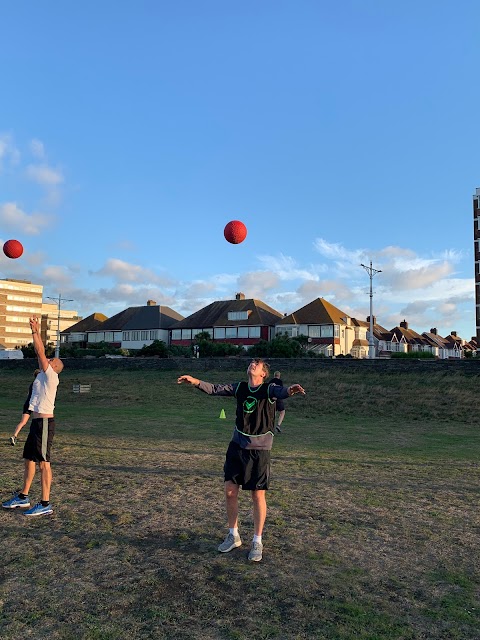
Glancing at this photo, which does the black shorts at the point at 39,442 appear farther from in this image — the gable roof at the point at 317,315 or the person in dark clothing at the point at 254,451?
the gable roof at the point at 317,315

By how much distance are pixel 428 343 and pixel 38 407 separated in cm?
10548

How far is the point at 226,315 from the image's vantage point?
7044 cm

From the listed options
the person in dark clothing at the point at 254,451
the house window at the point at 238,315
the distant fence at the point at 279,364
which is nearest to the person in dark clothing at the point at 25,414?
the person in dark clothing at the point at 254,451

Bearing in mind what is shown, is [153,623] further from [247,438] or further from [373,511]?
[373,511]

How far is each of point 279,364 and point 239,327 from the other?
30.9 metres

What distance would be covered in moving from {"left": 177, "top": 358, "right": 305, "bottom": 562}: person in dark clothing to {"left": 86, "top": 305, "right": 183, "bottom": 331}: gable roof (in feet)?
232

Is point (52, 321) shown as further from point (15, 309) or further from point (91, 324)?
point (91, 324)

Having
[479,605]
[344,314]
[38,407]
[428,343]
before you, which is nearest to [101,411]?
[38,407]

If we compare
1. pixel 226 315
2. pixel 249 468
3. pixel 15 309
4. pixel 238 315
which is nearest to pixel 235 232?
pixel 249 468

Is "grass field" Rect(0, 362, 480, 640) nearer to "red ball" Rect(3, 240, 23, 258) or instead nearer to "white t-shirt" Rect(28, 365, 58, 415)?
"white t-shirt" Rect(28, 365, 58, 415)

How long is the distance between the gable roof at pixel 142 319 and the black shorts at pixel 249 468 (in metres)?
70.9

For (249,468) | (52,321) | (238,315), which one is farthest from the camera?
(52,321)

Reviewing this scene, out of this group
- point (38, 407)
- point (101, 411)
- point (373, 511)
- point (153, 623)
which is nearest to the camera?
point (153, 623)

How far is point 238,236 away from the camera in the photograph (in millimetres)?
10453
